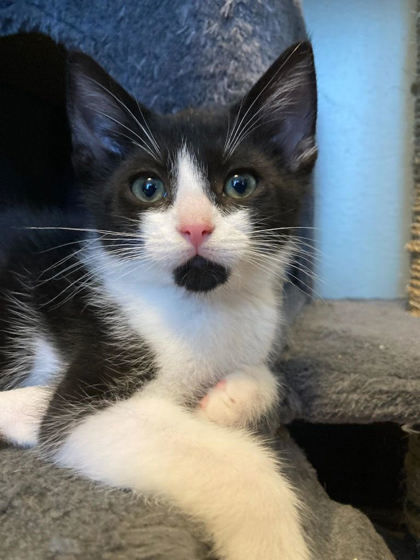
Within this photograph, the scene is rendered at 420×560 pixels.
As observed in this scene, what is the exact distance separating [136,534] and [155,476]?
9 centimetres

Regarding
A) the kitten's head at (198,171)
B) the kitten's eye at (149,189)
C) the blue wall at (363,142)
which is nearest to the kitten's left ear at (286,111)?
the kitten's head at (198,171)

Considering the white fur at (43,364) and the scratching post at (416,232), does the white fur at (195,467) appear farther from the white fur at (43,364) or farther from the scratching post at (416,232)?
the scratching post at (416,232)

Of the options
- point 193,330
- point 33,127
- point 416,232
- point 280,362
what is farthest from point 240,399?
point 33,127

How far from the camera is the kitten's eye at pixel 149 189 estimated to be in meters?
0.81

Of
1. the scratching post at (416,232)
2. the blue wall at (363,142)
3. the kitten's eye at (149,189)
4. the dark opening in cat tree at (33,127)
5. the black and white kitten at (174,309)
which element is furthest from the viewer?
the blue wall at (363,142)

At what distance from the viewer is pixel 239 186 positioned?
32.1 inches

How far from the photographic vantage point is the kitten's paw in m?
0.82

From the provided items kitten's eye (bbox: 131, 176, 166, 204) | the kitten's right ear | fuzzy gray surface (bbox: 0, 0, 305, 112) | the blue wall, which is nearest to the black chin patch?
kitten's eye (bbox: 131, 176, 166, 204)

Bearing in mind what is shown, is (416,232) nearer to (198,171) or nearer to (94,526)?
(198,171)

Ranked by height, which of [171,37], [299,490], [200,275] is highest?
[171,37]

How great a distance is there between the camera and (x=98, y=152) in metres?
0.92

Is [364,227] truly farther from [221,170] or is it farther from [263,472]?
[263,472]

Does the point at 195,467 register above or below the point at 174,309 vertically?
below

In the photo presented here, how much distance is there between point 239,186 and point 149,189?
0.46 ft
